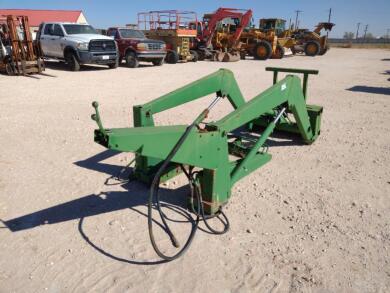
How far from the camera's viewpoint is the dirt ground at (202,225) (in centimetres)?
263

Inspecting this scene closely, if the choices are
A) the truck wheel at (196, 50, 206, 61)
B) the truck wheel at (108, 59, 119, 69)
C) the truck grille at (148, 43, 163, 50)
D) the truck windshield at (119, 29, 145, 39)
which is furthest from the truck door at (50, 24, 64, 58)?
the truck wheel at (196, 50, 206, 61)

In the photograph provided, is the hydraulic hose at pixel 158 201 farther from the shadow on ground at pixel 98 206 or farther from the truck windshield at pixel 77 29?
the truck windshield at pixel 77 29

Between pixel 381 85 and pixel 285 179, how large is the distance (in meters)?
9.70

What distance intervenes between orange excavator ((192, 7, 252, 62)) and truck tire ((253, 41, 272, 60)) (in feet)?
4.16

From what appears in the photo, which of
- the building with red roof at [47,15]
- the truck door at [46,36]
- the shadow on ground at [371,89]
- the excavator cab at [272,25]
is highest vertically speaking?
the building with red roof at [47,15]

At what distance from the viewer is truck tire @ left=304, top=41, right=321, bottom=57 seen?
87.4ft

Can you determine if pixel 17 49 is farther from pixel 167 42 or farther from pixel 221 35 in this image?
pixel 221 35

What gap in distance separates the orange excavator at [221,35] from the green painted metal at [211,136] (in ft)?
54.3

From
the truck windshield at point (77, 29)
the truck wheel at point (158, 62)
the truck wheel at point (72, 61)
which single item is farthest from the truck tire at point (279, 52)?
the truck wheel at point (72, 61)

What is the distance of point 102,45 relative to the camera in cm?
1425

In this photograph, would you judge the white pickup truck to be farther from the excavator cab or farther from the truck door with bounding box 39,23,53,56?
the excavator cab

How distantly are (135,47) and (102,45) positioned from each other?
2001 mm

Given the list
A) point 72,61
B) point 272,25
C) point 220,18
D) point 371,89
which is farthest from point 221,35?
point 371,89

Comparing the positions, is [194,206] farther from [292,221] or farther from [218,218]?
[292,221]
